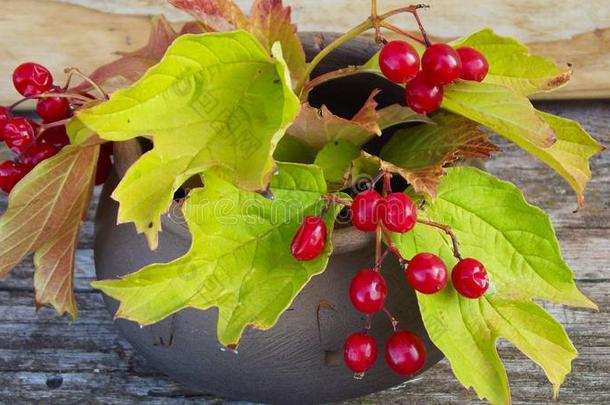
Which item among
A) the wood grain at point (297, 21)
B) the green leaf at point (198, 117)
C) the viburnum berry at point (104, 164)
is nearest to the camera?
the green leaf at point (198, 117)

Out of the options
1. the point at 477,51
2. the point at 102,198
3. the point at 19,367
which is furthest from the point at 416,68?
the point at 19,367

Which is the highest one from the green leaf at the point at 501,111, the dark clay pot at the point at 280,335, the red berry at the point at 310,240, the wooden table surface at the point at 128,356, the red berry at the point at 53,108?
the green leaf at the point at 501,111

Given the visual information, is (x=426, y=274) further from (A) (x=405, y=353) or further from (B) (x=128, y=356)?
(B) (x=128, y=356)

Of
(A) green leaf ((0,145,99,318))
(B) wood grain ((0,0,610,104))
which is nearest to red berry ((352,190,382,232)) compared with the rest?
(A) green leaf ((0,145,99,318))

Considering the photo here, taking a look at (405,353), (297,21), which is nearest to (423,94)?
(405,353)

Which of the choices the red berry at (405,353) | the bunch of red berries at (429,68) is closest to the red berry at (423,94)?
the bunch of red berries at (429,68)

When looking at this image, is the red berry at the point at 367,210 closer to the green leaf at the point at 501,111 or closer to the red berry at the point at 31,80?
the green leaf at the point at 501,111

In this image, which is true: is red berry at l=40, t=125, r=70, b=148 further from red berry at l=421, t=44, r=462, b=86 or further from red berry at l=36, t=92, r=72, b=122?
red berry at l=421, t=44, r=462, b=86

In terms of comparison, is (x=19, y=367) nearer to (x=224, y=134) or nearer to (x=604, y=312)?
(x=224, y=134)
